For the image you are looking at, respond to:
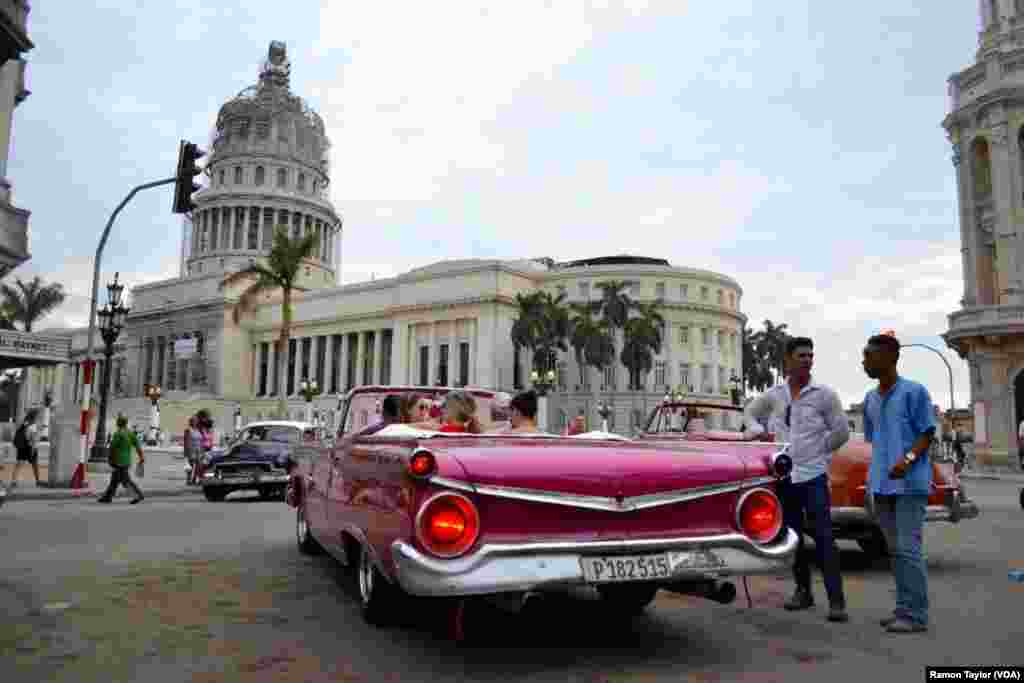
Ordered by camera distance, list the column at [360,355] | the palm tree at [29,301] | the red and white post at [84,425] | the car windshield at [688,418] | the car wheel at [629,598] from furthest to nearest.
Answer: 1. the column at [360,355]
2. the palm tree at [29,301]
3. the red and white post at [84,425]
4. the car windshield at [688,418]
5. the car wheel at [629,598]

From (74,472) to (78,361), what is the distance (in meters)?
90.3

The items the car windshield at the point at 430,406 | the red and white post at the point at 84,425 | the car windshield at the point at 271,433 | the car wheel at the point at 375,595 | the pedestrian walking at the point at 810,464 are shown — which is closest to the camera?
the car wheel at the point at 375,595

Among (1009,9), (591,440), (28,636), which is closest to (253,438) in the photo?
(28,636)

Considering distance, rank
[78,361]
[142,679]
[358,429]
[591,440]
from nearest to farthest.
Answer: [142,679], [591,440], [358,429], [78,361]

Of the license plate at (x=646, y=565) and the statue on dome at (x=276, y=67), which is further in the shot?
the statue on dome at (x=276, y=67)

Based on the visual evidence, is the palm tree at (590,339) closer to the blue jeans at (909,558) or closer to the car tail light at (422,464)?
the blue jeans at (909,558)

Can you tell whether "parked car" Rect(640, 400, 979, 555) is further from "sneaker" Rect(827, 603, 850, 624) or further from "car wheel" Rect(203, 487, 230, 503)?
"car wheel" Rect(203, 487, 230, 503)

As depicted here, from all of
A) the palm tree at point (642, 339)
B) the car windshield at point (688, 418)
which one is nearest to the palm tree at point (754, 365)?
the palm tree at point (642, 339)

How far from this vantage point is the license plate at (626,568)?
343cm

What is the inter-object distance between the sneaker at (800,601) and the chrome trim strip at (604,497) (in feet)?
6.13

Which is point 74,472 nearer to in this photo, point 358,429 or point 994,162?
point 358,429

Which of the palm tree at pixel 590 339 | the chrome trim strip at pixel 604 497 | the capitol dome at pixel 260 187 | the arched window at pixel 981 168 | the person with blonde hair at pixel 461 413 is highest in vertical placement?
the capitol dome at pixel 260 187

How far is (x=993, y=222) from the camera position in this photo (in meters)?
37.7

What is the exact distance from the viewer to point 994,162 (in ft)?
122
